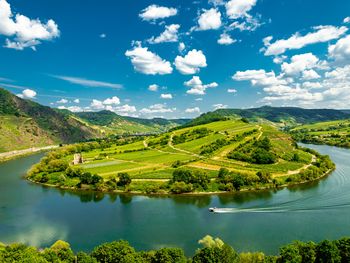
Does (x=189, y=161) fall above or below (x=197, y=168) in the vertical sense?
above

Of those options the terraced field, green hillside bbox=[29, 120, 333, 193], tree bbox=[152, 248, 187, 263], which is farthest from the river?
the terraced field

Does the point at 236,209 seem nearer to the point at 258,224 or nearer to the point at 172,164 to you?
the point at 258,224

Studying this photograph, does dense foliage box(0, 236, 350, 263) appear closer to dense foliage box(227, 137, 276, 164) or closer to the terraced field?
the terraced field

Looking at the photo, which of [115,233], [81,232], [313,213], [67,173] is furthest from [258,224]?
[67,173]

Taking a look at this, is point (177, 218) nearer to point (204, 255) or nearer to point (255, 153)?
point (204, 255)

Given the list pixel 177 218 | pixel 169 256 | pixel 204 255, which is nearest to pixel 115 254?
pixel 169 256
